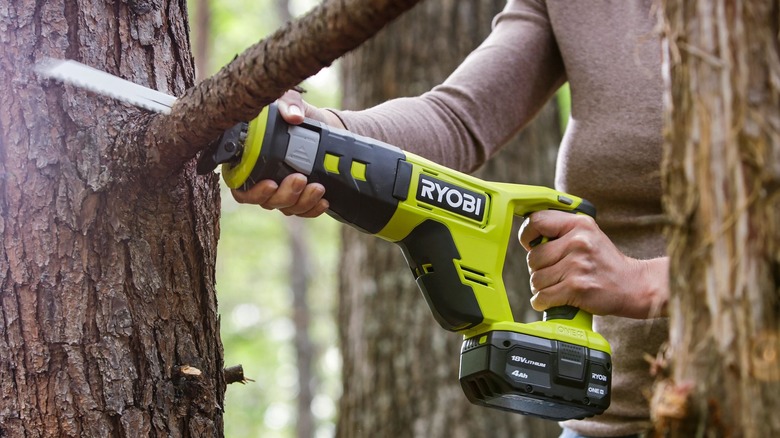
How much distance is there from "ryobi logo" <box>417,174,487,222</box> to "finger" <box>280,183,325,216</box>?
200 millimetres

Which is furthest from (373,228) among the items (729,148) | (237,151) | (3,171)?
(729,148)

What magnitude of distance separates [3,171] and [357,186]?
58 cm

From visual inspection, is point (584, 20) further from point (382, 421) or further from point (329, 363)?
point (329, 363)

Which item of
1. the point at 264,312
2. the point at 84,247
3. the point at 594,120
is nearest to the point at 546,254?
the point at 594,120

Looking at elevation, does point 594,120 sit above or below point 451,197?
above

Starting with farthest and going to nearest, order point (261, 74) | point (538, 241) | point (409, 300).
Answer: point (409, 300) < point (538, 241) < point (261, 74)

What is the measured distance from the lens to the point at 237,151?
1.34 m

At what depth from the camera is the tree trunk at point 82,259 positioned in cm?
133

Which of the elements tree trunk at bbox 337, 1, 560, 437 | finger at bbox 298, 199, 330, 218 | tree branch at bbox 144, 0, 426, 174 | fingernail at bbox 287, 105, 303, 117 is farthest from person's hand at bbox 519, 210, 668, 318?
tree trunk at bbox 337, 1, 560, 437

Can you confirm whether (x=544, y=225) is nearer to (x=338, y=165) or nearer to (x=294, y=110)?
(x=338, y=165)

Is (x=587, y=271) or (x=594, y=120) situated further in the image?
(x=594, y=120)

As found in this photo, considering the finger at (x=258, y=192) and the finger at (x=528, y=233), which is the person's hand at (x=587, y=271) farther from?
the finger at (x=258, y=192)

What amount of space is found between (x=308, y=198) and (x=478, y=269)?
39 cm

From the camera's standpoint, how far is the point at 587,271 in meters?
1.54
